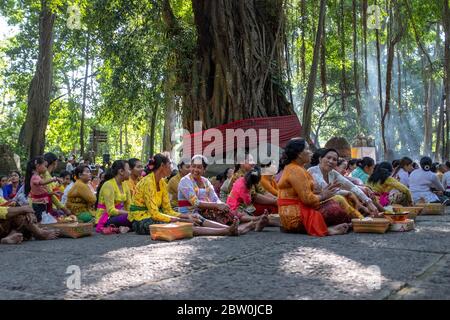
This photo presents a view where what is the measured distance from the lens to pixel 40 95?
1413 cm

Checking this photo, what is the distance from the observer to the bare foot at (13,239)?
4801mm

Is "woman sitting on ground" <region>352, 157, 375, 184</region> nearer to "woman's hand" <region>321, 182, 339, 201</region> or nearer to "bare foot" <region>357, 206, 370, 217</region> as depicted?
Answer: "bare foot" <region>357, 206, 370, 217</region>

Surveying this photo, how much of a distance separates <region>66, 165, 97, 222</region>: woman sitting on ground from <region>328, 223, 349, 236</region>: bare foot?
123 inches

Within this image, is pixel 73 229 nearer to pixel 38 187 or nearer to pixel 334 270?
pixel 38 187

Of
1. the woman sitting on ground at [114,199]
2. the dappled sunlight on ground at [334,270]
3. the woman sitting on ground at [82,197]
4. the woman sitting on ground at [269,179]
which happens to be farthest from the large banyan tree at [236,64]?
the dappled sunlight on ground at [334,270]

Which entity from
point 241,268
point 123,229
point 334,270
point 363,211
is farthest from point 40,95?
point 334,270

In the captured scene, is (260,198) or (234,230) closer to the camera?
(234,230)

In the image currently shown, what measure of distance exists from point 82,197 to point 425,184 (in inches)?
207

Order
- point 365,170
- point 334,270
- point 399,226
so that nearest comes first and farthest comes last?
point 334,270, point 399,226, point 365,170

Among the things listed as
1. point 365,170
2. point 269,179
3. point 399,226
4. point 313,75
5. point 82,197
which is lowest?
point 399,226

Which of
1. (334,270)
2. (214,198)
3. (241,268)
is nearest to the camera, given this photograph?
(334,270)

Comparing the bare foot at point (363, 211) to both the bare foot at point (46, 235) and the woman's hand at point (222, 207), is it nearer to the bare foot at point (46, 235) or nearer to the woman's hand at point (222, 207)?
the woman's hand at point (222, 207)

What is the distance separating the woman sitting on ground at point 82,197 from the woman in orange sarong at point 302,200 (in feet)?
8.89
